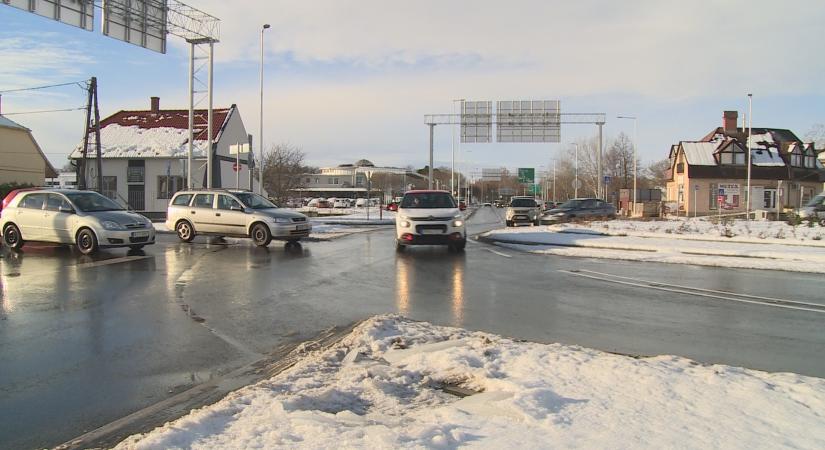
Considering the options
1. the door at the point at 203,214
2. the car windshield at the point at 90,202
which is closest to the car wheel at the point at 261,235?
the door at the point at 203,214

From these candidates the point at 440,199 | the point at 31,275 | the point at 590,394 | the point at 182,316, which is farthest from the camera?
the point at 440,199

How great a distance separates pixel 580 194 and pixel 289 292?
8333 centimetres

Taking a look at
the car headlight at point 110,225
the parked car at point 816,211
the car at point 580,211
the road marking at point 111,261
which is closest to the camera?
the road marking at point 111,261

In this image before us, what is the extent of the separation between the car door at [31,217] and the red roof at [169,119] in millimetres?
27711

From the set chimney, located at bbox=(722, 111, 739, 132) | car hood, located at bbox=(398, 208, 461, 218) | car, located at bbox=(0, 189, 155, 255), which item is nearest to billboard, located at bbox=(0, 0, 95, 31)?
car, located at bbox=(0, 189, 155, 255)

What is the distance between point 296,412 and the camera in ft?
12.3

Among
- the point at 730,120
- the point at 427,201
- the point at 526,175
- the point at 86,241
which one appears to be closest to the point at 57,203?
the point at 86,241

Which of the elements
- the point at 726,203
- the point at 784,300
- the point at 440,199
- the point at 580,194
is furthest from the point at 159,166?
the point at 580,194

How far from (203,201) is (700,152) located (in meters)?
51.2

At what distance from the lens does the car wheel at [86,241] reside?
13992mm

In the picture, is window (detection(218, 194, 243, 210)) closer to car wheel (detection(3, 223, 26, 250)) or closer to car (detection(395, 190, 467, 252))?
car wheel (detection(3, 223, 26, 250))

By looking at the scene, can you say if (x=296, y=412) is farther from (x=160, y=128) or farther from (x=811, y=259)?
(x=160, y=128)

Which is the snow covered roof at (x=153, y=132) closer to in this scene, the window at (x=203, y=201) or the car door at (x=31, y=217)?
the window at (x=203, y=201)

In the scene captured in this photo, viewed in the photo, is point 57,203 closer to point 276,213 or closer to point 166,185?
point 276,213
